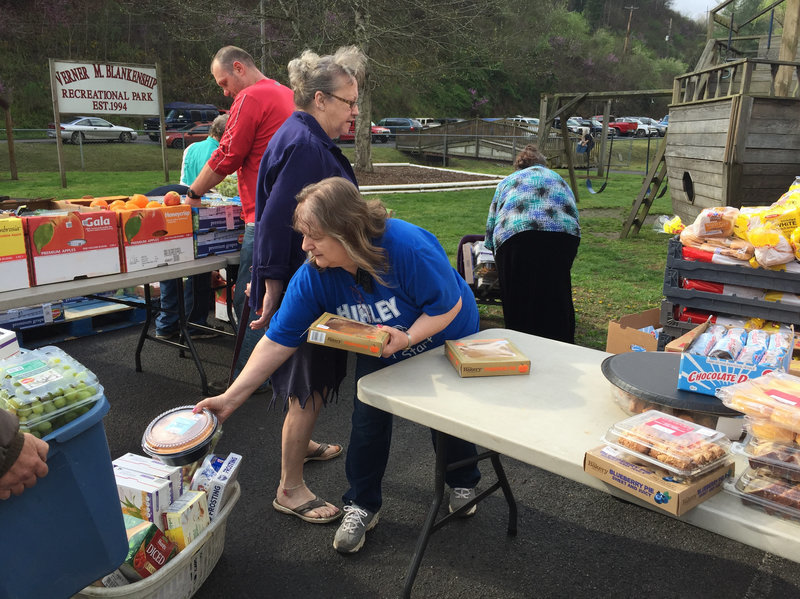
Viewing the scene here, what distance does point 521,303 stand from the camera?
419 centimetres

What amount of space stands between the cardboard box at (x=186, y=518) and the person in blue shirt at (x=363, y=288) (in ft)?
1.07

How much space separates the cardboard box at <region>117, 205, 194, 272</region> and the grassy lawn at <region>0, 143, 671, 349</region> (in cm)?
276

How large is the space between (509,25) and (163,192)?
36425mm

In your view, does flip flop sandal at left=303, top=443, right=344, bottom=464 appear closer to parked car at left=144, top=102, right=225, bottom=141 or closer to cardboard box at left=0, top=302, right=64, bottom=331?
cardboard box at left=0, top=302, right=64, bottom=331

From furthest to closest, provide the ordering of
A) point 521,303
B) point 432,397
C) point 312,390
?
point 521,303 < point 312,390 < point 432,397

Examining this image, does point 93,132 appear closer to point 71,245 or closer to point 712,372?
point 71,245

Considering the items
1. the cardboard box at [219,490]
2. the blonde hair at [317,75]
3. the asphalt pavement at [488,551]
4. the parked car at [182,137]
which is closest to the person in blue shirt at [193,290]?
the asphalt pavement at [488,551]

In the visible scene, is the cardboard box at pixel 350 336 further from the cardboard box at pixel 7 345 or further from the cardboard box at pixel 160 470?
the cardboard box at pixel 7 345

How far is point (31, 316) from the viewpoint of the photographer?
187 inches

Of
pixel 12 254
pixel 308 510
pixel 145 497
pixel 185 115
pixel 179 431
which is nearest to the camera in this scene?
pixel 179 431

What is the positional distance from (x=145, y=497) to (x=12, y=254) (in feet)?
5.85

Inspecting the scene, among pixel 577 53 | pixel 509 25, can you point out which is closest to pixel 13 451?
pixel 509 25

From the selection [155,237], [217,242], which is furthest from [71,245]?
[217,242]

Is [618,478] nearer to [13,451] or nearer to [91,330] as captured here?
[13,451]
